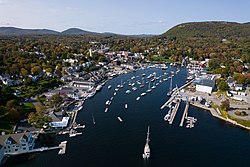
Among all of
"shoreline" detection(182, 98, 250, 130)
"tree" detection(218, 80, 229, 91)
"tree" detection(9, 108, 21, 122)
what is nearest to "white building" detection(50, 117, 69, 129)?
"tree" detection(9, 108, 21, 122)

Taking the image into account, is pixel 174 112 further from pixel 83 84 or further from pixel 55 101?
pixel 83 84

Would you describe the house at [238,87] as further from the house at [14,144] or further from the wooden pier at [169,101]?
the house at [14,144]

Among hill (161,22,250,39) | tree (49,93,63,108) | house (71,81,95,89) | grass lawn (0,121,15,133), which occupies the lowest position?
grass lawn (0,121,15,133)

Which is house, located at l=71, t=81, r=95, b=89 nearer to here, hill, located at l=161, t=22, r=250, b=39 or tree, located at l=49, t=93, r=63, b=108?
tree, located at l=49, t=93, r=63, b=108

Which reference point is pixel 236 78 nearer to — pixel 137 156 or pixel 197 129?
pixel 197 129

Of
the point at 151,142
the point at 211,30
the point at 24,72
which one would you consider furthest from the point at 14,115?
the point at 211,30

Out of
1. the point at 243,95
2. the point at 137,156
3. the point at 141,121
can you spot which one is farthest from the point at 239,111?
the point at 137,156
